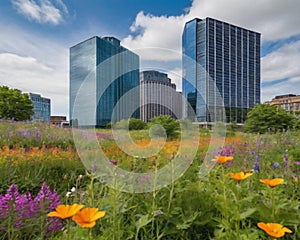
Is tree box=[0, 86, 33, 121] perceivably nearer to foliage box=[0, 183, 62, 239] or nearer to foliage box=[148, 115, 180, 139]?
foliage box=[148, 115, 180, 139]

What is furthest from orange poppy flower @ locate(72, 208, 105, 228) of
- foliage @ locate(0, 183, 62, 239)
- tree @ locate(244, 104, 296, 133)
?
tree @ locate(244, 104, 296, 133)

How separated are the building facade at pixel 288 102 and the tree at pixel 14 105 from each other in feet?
225

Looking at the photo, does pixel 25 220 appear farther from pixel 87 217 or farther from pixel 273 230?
pixel 273 230

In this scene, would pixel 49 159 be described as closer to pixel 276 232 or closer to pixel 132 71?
pixel 132 71

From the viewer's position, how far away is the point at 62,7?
6527 mm

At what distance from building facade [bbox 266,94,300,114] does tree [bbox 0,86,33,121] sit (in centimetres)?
6864

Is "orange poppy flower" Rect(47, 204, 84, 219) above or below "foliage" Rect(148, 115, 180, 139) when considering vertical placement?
below

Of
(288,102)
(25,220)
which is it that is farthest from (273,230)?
(288,102)

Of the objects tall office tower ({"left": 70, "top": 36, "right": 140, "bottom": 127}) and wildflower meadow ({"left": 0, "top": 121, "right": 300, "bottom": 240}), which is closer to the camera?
wildflower meadow ({"left": 0, "top": 121, "right": 300, "bottom": 240})

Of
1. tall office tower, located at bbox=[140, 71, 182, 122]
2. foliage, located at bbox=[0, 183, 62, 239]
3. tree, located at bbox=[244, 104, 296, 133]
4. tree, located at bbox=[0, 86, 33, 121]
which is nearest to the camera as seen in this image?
foliage, located at bbox=[0, 183, 62, 239]

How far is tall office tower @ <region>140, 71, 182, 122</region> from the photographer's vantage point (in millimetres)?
2278

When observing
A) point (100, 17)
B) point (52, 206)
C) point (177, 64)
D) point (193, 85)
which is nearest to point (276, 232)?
point (52, 206)

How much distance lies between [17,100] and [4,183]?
2529 centimetres

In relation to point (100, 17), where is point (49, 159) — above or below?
below
